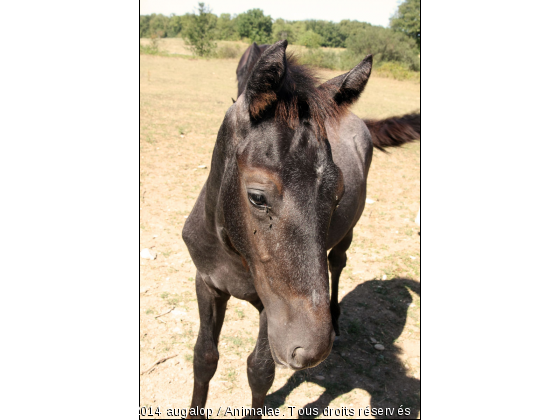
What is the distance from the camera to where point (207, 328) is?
2.72 meters

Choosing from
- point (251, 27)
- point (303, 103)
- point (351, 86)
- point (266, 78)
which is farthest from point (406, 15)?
point (251, 27)

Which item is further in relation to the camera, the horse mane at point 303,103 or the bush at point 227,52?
the bush at point 227,52

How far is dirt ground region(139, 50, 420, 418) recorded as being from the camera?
3.29 m

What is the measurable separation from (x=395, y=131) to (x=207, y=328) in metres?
3.04

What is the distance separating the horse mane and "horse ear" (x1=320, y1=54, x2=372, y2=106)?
71 mm

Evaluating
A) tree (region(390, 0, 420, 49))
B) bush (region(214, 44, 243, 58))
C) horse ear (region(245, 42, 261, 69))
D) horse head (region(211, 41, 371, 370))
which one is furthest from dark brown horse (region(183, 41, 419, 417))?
bush (region(214, 44, 243, 58))

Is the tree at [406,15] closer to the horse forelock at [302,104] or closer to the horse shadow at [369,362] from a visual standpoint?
the horse forelock at [302,104]

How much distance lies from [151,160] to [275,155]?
7.05 metres

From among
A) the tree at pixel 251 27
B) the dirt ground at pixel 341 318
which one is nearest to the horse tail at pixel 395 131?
the dirt ground at pixel 341 318

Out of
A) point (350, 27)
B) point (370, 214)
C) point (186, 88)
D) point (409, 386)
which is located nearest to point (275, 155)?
point (409, 386)

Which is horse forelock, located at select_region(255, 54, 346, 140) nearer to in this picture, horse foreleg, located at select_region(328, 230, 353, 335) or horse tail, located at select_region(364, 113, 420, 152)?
horse foreleg, located at select_region(328, 230, 353, 335)

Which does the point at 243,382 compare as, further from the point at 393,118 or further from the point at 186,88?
the point at 186,88

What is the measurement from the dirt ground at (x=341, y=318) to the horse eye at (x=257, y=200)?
1.07 meters

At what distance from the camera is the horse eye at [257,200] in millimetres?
1540
